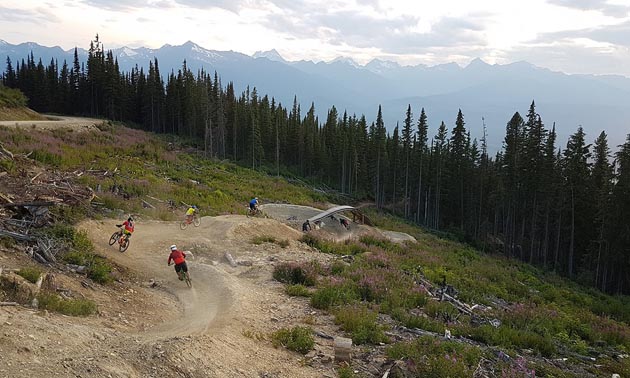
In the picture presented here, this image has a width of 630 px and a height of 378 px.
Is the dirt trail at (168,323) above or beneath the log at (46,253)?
beneath

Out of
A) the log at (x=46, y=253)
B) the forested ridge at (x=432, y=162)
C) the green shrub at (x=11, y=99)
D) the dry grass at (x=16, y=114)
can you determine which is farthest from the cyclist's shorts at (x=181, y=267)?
the green shrub at (x=11, y=99)

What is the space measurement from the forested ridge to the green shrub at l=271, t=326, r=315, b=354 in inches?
1652

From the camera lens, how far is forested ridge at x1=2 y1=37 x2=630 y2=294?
4916cm

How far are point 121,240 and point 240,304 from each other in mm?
7114

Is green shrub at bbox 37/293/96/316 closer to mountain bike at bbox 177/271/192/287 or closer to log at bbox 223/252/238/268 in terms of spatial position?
mountain bike at bbox 177/271/192/287

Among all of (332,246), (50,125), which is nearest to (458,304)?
(332,246)

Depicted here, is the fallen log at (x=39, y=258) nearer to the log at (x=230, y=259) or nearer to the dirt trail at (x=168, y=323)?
the dirt trail at (x=168, y=323)

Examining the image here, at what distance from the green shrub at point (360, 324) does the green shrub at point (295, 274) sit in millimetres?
3238

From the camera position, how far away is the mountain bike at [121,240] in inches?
724

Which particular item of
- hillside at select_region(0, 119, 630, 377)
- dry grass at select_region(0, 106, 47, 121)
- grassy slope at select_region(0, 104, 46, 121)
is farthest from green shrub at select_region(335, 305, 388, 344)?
dry grass at select_region(0, 106, 47, 121)

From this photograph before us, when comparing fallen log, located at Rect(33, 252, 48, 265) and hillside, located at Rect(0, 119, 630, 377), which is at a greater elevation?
fallen log, located at Rect(33, 252, 48, 265)

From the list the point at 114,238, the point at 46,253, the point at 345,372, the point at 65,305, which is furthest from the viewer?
the point at 114,238

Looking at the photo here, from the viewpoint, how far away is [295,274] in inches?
711

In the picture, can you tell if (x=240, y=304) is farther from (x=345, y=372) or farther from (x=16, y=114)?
(x=16, y=114)
